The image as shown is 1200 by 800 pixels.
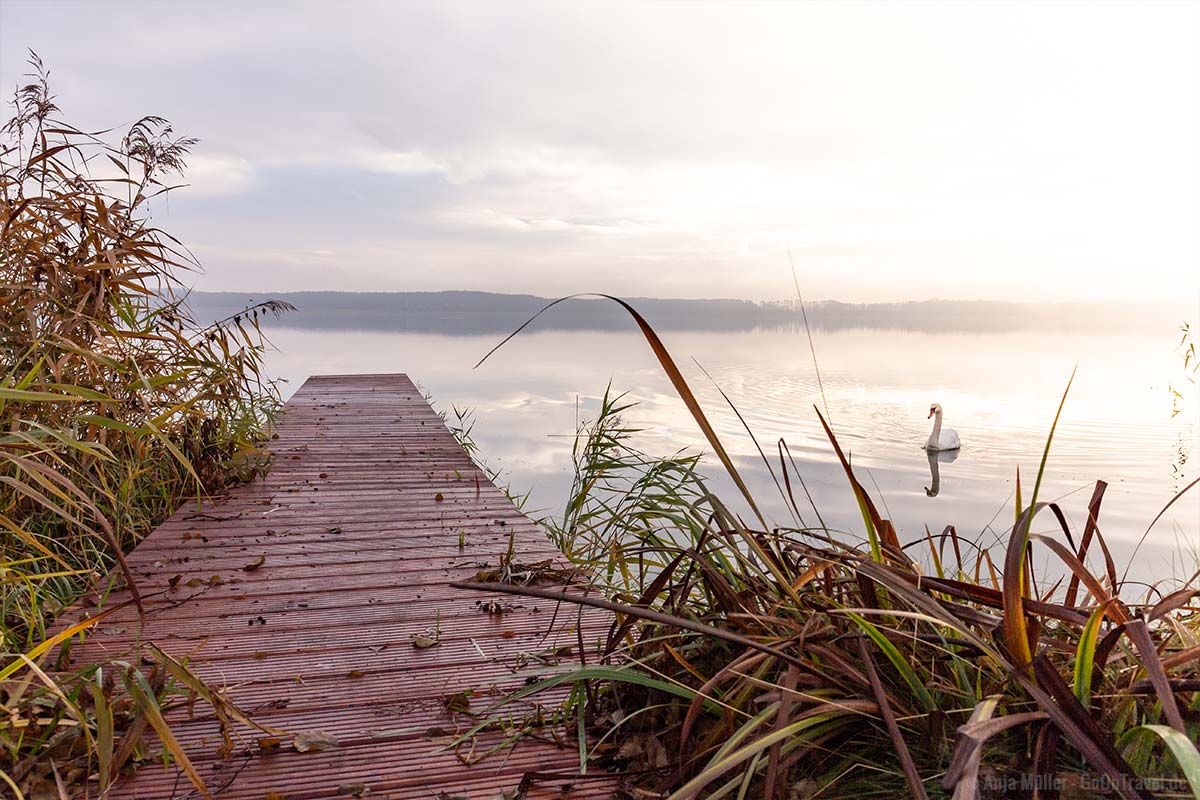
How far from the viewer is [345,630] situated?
6.81 ft

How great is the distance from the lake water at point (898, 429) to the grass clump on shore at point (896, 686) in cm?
56

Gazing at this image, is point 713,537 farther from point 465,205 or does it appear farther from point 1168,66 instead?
point 465,205

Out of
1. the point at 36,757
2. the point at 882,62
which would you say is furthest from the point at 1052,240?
the point at 36,757

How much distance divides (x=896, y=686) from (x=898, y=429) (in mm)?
12398

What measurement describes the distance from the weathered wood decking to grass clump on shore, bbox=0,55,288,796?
0.15 m

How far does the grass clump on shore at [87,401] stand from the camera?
4.71 ft

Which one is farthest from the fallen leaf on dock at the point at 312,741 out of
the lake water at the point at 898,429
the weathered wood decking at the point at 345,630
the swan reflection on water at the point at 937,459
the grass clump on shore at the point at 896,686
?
the swan reflection on water at the point at 937,459

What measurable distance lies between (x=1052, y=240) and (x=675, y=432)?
1123cm

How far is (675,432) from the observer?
10.6m

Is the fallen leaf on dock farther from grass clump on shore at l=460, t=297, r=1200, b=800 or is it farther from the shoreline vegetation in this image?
grass clump on shore at l=460, t=297, r=1200, b=800

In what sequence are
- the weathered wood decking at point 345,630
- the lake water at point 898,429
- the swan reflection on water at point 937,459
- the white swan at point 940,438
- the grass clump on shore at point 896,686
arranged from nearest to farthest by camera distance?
the grass clump on shore at point 896,686 → the weathered wood decking at point 345,630 → the lake water at point 898,429 → the swan reflection on water at point 937,459 → the white swan at point 940,438

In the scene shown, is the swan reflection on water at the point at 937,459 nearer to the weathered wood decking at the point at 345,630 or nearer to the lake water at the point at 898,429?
the lake water at the point at 898,429

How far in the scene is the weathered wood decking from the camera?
1370 millimetres

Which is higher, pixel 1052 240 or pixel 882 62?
pixel 882 62
